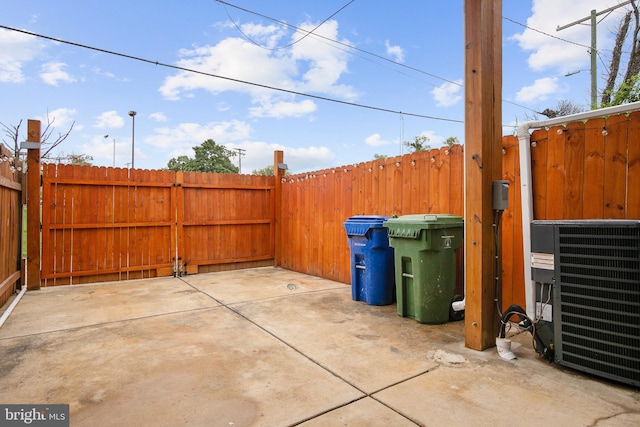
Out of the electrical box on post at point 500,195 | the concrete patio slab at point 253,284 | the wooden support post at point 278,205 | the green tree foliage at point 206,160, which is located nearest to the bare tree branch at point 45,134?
the wooden support post at point 278,205

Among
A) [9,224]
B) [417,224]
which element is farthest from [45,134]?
[417,224]

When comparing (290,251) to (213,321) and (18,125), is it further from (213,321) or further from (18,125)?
(18,125)

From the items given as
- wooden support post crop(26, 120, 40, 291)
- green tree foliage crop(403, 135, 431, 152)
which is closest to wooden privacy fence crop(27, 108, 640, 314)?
wooden support post crop(26, 120, 40, 291)

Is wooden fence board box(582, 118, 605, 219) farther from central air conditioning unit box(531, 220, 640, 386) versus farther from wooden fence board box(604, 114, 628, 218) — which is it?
central air conditioning unit box(531, 220, 640, 386)

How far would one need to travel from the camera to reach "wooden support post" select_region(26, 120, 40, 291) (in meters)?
5.14

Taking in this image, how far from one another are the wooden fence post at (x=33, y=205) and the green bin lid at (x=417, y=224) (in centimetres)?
549

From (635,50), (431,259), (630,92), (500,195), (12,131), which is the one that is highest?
(635,50)

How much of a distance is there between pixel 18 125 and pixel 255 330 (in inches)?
446

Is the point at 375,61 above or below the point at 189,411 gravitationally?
above

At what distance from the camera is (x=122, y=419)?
69.7 inches

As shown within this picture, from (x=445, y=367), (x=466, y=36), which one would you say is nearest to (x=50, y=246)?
(x=445, y=367)

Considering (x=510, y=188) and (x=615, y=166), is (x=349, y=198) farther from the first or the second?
(x=615, y=166)

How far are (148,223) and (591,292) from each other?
644cm

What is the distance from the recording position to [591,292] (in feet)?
7.02
